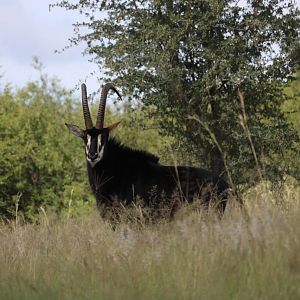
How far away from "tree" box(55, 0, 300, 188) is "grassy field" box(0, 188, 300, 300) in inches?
299

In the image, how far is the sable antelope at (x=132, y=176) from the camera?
41.3ft

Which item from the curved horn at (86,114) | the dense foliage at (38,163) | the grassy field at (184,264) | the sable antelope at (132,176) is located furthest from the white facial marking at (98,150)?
the dense foliage at (38,163)

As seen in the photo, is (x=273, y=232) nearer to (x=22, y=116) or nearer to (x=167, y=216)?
(x=167, y=216)

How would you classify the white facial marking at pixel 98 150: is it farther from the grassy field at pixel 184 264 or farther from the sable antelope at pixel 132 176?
the grassy field at pixel 184 264

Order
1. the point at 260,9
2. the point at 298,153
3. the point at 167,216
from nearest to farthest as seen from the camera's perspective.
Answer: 1. the point at 167,216
2. the point at 298,153
3. the point at 260,9

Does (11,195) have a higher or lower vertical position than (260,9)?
lower

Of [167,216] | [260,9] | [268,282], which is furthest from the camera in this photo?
[260,9]

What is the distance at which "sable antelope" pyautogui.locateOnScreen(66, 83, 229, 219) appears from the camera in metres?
12.6

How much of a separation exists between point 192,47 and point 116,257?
30.8 ft

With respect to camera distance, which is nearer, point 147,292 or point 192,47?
point 147,292

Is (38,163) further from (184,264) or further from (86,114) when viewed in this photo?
(184,264)

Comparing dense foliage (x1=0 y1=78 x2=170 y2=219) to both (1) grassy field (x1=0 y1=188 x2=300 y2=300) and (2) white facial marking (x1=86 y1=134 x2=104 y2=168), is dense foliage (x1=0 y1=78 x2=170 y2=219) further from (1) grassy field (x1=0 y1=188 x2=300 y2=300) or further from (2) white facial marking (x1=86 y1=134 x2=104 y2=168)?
(1) grassy field (x1=0 y1=188 x2=300 y2=300)

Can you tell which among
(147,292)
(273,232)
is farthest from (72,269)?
(273,232)

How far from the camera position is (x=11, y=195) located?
28.5 m
